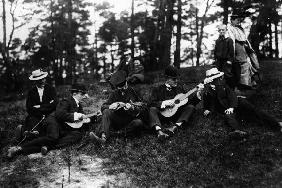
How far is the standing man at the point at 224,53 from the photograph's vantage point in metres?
9.43

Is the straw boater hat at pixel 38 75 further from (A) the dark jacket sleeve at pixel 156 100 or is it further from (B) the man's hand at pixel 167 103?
(B) the man's hand at pixel 167 103

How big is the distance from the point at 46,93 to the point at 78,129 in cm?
120

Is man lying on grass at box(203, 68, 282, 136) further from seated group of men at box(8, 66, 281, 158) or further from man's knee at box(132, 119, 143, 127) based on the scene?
man's knee at box(132, 119, 143, 127)

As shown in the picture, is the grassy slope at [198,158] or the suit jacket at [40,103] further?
the suit jacket at [40,103]

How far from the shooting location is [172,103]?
8438 mm

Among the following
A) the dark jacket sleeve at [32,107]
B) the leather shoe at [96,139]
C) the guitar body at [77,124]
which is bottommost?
the leather shoe at [96,139]

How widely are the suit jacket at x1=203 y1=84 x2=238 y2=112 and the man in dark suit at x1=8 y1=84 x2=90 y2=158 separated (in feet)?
10.2

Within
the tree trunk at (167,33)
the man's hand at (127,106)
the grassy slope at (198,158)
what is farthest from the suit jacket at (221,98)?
the tree trunk at (167,33)

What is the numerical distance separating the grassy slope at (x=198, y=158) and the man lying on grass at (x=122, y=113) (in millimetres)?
310

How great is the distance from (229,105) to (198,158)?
5.66 ft

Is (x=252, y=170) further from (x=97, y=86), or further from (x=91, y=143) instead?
(x=97, y=86)

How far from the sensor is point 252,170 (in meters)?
6.19

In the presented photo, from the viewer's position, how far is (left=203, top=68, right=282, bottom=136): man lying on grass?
25.3ft

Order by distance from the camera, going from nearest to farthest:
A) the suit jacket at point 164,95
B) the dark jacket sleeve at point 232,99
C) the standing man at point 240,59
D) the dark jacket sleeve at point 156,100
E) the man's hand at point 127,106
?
the dark jacket sleeve at point 232,99 < the man's hand at point 127,106 < the dark jacket sleeve at point 156,100 < the suit jacket at point 164,95 < the standing man at point 240,59
